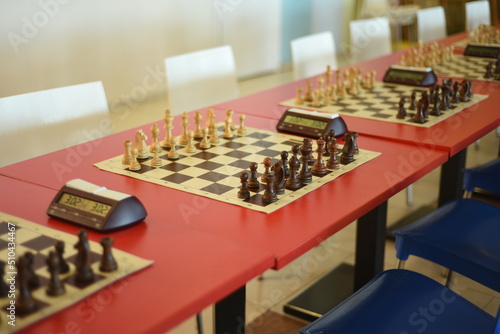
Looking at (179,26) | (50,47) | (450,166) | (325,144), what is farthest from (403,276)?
(179,26)

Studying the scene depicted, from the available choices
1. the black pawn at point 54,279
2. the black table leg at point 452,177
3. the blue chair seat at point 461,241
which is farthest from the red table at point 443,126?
the black pawn at point 54,279

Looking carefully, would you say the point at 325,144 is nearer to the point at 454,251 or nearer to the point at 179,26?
the point at 454,251

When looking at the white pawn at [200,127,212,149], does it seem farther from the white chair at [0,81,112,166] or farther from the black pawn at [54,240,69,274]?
the black pawn at [54,240,69,274]

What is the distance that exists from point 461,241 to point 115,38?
3.81 meters

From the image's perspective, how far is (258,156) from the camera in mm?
1944

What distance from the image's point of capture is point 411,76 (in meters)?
2.90

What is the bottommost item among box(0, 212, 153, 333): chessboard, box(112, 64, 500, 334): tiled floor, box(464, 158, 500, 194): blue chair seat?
box(112, 64, 500, 334): tiled floor

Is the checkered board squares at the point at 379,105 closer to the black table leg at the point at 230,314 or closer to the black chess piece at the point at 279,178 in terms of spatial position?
the black chess piece at the point at 279,178

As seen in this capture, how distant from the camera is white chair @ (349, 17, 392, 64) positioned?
13.1 feet

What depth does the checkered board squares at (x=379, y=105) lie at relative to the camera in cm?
238

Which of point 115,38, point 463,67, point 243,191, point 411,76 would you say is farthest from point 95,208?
point 115,38

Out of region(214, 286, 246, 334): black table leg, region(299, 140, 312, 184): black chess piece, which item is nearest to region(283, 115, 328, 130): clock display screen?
region(299, 140, 312, 184): black chess piece

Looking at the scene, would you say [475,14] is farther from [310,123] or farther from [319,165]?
[319,165]

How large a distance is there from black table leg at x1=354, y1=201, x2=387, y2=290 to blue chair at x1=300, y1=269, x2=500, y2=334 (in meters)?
0.42
